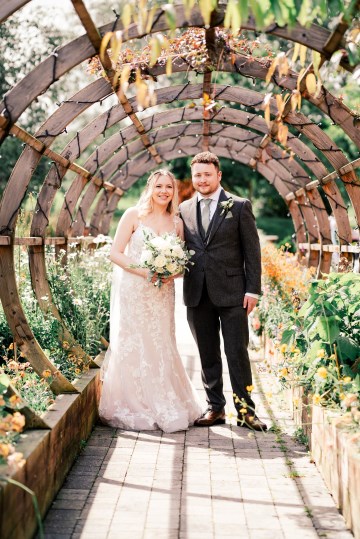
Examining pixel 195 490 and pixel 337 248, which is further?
pixel 337 248

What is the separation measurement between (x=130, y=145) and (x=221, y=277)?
5436 mm

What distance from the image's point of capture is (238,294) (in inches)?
226

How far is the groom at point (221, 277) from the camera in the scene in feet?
18.8

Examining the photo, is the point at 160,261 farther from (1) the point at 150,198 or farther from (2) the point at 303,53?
(2) the point at 303,53

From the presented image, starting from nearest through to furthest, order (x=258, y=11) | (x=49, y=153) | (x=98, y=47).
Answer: (x=258, y=11) < (x=98, y=47) < (x=49, y=153)

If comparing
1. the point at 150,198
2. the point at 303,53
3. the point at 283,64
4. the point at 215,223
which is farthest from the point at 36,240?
the point at 283,64

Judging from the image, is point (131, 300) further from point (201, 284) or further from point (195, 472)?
point (195, 472)

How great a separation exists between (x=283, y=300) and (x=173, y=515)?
181 inches

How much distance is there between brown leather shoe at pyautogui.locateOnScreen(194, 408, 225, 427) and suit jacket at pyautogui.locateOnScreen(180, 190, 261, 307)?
2.90 ft

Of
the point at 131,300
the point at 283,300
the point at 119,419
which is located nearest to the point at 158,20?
the point at 131,300

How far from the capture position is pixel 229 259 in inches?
227

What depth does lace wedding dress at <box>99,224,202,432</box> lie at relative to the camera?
587 cm

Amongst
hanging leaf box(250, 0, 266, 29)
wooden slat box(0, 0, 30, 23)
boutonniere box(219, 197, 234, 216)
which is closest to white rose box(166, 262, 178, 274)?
boutonniere box(219, 197, 234, 216)

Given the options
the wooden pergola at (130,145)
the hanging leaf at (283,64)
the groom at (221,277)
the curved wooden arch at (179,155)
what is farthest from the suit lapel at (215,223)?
the curved wooden arch at (179,155)
